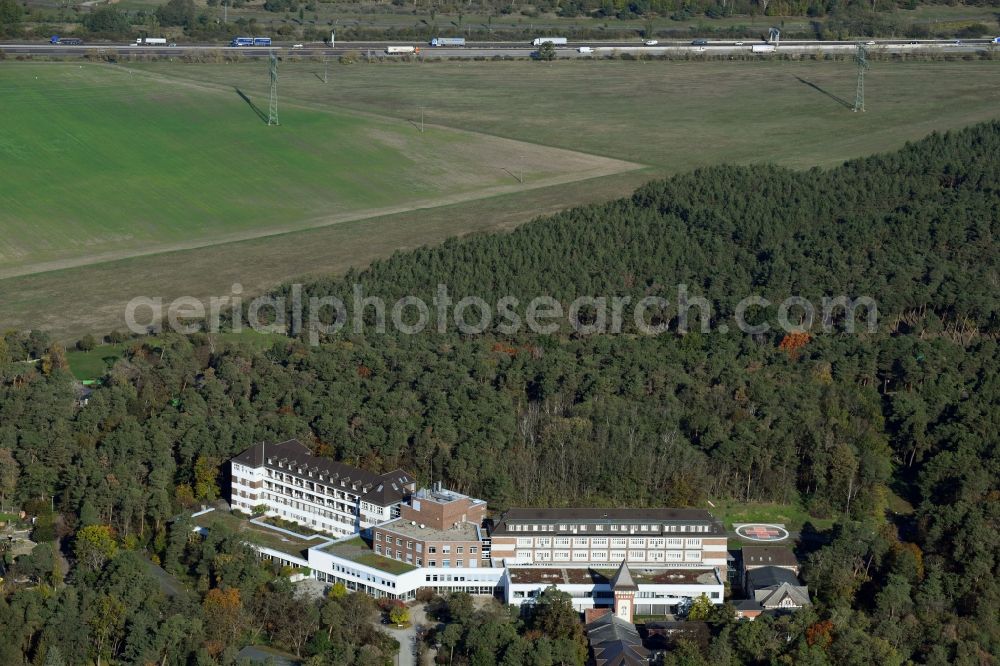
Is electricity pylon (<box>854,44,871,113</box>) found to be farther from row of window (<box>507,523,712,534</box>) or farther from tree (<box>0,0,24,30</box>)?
row of window (<box>507,523,712,534</box>)

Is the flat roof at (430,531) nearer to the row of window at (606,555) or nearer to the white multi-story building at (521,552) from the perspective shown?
the white multi-story building at (521,552)

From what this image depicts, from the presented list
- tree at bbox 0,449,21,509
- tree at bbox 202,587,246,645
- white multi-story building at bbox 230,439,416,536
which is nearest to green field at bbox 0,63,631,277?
tree at bbox 0,449,21,509

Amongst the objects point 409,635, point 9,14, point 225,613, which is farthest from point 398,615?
point 9,14

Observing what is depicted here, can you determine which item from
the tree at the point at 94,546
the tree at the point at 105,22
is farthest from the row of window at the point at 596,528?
the tree at the point at 105,22

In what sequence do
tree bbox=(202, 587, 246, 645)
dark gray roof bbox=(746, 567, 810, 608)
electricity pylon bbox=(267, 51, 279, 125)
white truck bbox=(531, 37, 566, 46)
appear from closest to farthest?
tree bbox=(202, 587, 246, 645) < dark gray roof bbox=(746, 567, 810, 608) < electricity pylon bbox=(267, 51, 279, 125) < white truck bbox=(531, 37, 566, 46)

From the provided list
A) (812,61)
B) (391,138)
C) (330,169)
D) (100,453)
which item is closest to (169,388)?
(100,453)

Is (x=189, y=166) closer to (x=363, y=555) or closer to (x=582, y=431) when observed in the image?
(x=582, y=431)
